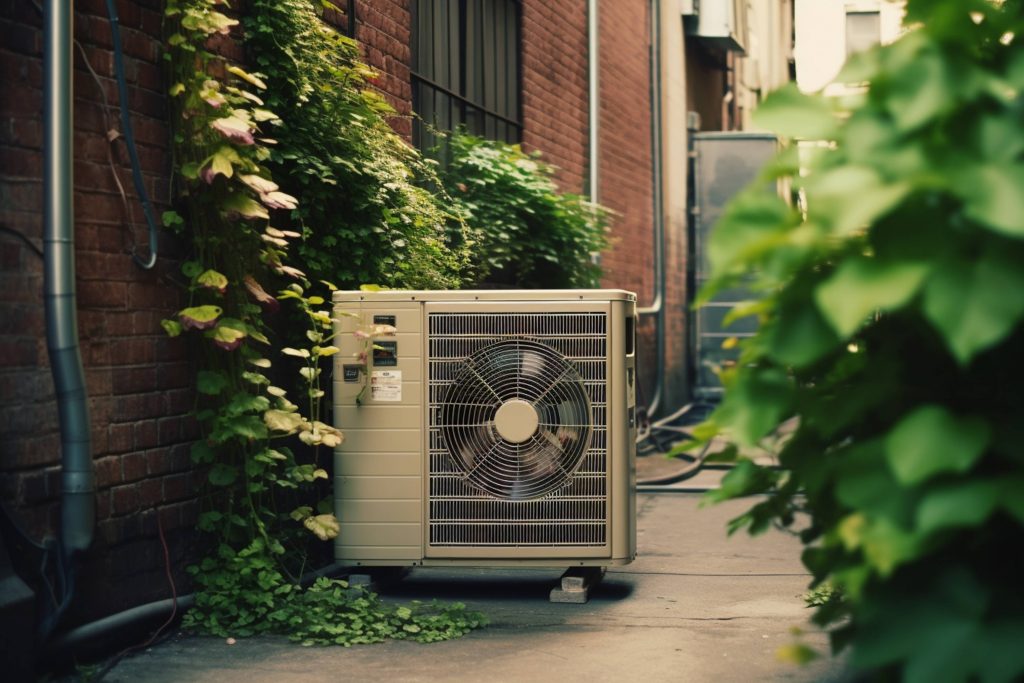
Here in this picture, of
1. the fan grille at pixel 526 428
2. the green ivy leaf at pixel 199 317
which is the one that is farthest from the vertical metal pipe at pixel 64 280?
the fan grille at pixel 526 428

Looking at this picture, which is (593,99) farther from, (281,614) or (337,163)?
(281,614)

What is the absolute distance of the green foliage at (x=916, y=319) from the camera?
1.51 metres

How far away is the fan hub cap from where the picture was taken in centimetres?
575

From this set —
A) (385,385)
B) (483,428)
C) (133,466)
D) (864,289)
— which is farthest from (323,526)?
(864,289)

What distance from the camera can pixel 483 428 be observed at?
229 inches

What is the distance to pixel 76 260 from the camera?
456cm

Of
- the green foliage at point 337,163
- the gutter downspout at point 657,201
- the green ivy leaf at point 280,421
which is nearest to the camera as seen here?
the green ivy leaf at point 280,421

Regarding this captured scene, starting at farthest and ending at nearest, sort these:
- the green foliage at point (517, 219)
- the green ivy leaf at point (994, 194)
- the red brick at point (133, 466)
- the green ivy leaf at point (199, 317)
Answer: the green foliage at point (517, 219) < the green ivy leaf at point (199, 317) < the red brick at point (133, 466) < the green ivy leaf at point (994, 194)

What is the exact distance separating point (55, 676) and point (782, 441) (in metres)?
3.12

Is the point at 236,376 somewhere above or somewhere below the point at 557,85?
below

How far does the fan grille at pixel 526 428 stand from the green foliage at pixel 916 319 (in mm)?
3914

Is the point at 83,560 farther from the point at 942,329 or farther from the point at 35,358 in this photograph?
the point at 942,329

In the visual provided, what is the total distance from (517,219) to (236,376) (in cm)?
368

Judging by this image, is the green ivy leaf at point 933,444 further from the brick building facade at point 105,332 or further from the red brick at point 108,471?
the red brick at point 108,471
